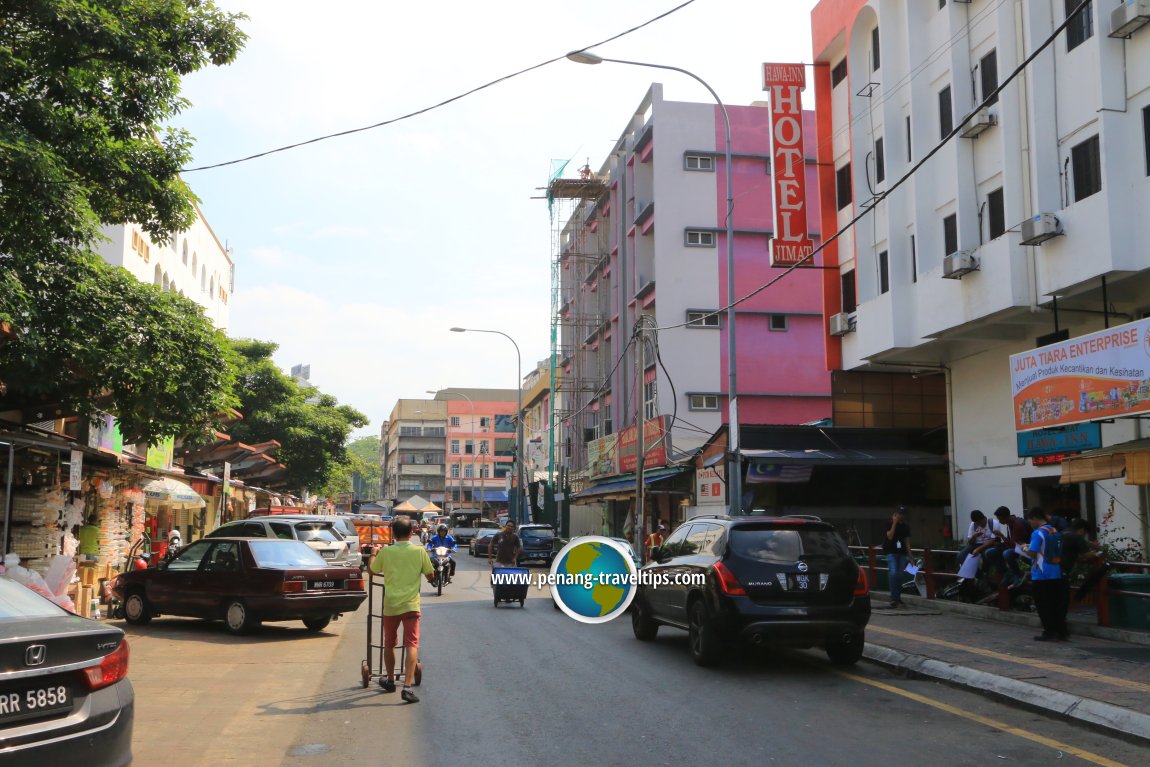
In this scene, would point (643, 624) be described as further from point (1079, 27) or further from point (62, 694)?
point (1079, 27)

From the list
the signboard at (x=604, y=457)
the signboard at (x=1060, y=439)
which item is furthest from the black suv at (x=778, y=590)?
the signboard at (x=604, y=457)

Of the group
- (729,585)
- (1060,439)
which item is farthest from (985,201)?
(729,585)

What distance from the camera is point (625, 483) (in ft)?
113

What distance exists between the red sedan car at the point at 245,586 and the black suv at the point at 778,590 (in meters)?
6.11

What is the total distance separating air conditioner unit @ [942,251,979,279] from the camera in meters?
19.2

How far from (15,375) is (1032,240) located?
15643 mm

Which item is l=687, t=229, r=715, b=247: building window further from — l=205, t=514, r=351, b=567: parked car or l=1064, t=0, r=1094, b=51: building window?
l=205, t=514, r=351, b=567: parked car

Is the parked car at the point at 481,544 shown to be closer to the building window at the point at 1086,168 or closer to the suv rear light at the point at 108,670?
the building window at the point at 1086,168

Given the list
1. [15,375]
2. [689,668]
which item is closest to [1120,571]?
[689,668]

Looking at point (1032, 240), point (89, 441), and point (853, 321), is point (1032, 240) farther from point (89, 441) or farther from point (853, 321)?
point (89, 441)

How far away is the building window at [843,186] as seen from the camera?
25875 millimetres

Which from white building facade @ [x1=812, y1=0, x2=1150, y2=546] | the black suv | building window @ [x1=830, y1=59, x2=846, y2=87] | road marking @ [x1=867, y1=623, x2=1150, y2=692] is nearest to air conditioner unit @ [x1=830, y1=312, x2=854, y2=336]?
white building facade @ [x1=812, y1=0, x2=1150, y2=546]

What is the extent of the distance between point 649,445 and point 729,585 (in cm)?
2262

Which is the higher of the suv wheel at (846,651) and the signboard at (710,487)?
the signboard at (710,487)
